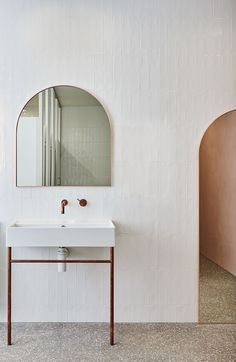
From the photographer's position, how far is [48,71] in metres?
3.19

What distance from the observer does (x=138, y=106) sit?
3.19 meters

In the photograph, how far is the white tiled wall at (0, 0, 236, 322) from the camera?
10.4 ft

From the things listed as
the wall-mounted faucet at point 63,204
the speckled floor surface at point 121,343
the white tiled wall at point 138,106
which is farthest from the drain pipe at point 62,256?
the speckled floor surface at point 121,343

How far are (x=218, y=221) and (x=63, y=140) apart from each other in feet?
5.27

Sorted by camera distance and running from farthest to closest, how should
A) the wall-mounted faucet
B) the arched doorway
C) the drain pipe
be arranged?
1. the arched doorway
2. the wall-mounted faucet
3. the drain pipe

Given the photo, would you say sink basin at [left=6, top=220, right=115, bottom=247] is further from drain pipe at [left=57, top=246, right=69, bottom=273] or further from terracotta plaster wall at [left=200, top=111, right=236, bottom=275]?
terracotta plaster wall at [left=200, top=111, right=236, bottom=275]

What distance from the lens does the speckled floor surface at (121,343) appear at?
259 centimetres

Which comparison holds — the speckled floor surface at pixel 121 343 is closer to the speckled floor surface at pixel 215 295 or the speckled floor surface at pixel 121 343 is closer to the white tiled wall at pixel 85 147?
the speckled floor surface at pixel 215 295

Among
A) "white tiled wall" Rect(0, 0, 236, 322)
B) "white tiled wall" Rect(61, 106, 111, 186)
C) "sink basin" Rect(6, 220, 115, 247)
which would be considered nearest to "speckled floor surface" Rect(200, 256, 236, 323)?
"white tiled wall" Rect(0, 0, 236, 322)

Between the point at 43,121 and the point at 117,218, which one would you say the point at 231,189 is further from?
the point at 43,121

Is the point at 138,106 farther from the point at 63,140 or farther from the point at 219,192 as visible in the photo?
the point at 219,192

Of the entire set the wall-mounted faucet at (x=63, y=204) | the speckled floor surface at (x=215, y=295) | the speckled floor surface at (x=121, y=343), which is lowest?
the speckled floor surface at (x=121, y=343)

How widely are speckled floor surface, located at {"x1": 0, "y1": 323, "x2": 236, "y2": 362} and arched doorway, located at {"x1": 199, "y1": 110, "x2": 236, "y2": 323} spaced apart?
0.65 ft

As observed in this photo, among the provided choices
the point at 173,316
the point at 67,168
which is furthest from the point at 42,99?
the point at 173,316
